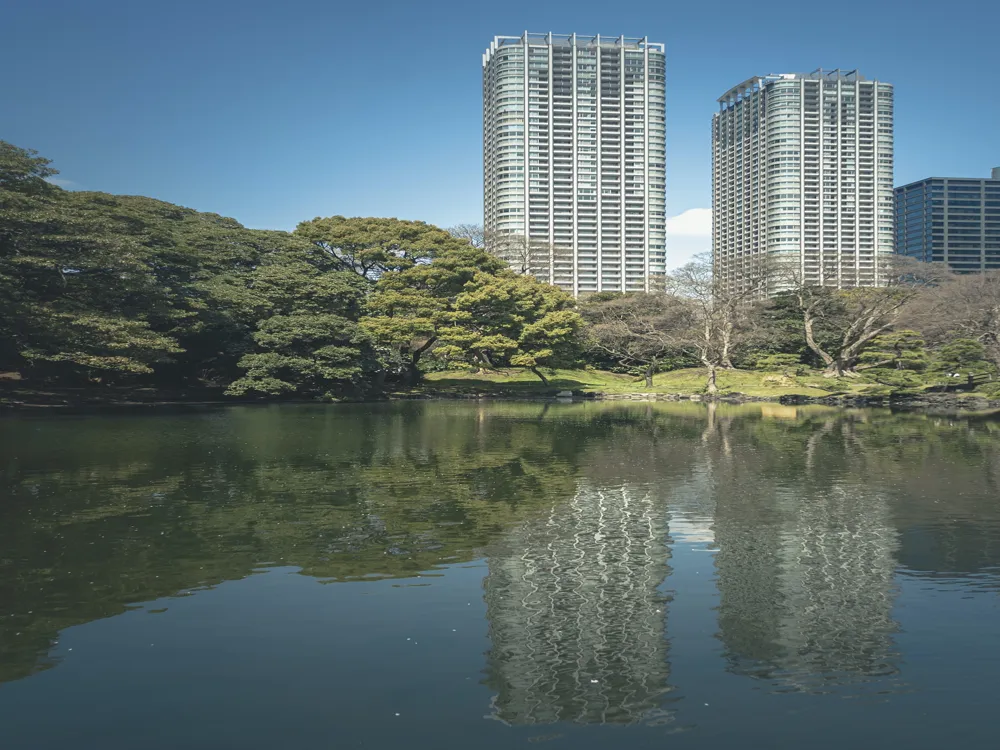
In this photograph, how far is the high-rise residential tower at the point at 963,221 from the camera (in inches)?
4786

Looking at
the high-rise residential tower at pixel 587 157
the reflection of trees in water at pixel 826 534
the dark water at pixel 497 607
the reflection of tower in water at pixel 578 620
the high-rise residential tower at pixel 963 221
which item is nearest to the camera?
the dark water at pixel 497 607

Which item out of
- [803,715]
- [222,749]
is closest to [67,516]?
[222,749]

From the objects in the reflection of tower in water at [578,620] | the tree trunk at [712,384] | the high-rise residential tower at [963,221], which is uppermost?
the high-rise residential tower at [963,221]

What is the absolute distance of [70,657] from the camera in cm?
632

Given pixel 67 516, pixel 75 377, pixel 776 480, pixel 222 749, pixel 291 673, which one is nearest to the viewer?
pixel 222 749

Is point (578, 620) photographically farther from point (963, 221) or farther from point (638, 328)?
point (963, 221)

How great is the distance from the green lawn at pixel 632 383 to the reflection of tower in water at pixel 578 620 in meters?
34.1

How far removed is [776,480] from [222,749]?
12.1 meters

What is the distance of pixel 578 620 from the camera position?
720 centimetres

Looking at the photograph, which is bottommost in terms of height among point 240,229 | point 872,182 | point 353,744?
point 353,744

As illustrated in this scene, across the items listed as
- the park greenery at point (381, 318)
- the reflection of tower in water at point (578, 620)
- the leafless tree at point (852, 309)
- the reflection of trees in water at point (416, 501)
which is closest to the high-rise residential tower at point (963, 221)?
the leafless tree at point (852, 309)

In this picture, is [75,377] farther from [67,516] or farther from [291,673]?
[291,673]

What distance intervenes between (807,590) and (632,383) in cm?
4363

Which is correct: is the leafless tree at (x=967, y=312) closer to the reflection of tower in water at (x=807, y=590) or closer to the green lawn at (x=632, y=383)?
the green lawn at (x=632, y=383)
